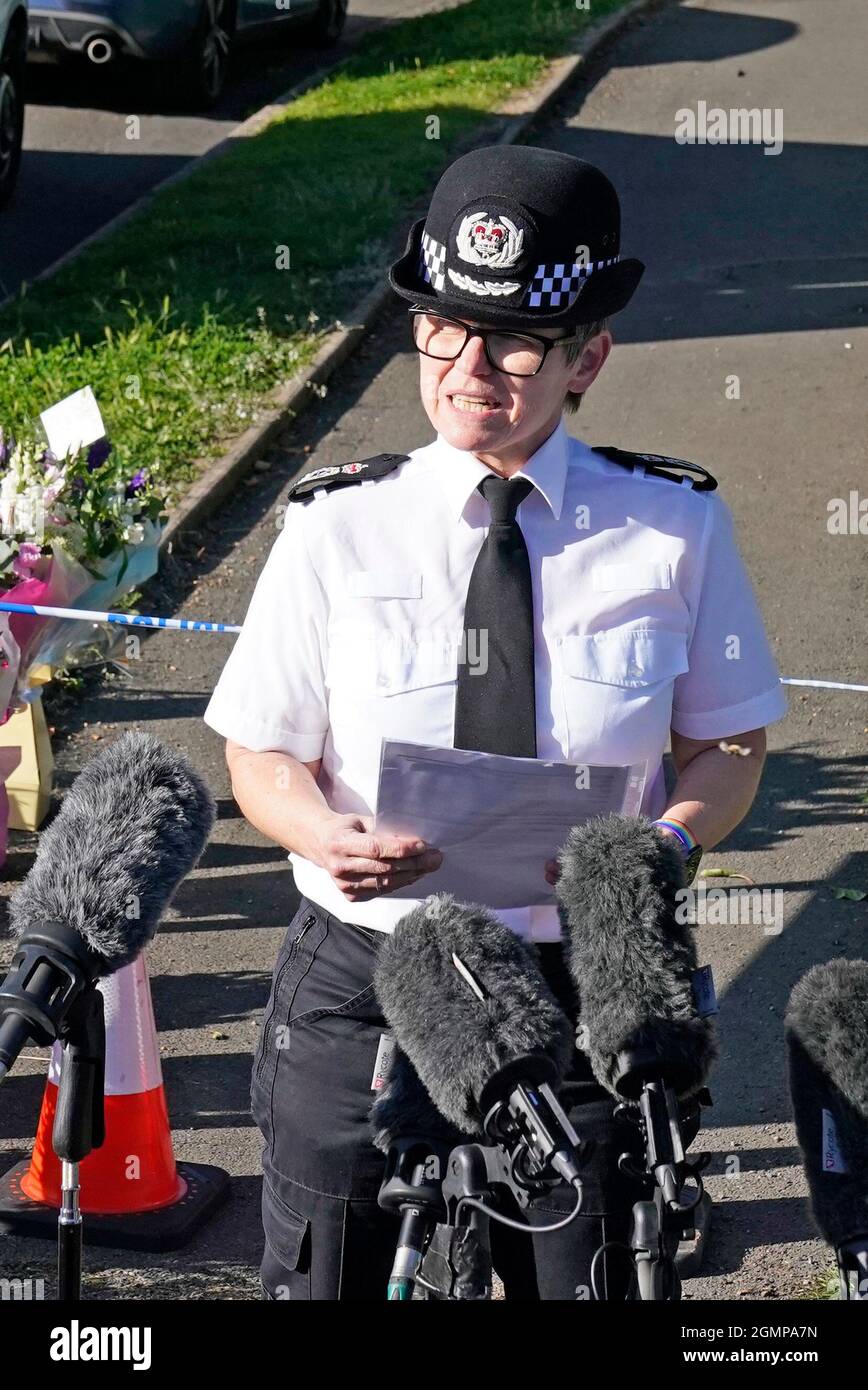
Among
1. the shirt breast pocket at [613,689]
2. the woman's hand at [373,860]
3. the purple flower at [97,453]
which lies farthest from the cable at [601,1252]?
the purple flower at [97,453]

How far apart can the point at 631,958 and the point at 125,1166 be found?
2.24 metres

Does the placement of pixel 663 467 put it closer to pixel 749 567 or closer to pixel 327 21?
pixel 749 567

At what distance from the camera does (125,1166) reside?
4.34 meters

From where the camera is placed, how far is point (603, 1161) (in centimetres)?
280

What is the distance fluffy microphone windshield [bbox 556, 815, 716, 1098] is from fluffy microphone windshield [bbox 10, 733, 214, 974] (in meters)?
0.58

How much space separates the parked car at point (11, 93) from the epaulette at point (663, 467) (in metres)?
10.3

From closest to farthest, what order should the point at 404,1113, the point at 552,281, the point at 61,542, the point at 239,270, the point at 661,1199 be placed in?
1. the point at 661,1199
2. the point at 404,1113
3. the point at 552,281
4. the point at 61,542
5. the point at 239,270

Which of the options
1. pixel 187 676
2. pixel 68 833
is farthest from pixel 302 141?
pixel 68 833

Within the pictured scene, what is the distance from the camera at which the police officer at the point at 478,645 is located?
285 centimetres

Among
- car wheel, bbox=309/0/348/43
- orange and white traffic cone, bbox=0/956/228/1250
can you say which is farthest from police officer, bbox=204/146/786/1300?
car wheel, bbox=309/0/348/43

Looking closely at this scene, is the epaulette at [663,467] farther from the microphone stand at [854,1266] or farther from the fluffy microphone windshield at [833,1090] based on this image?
the microphone stand at [854,1266]

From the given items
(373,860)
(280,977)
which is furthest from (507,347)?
(280,977)

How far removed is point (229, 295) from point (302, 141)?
3.71 metres

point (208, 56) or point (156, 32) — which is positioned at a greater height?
point (208, 56)
